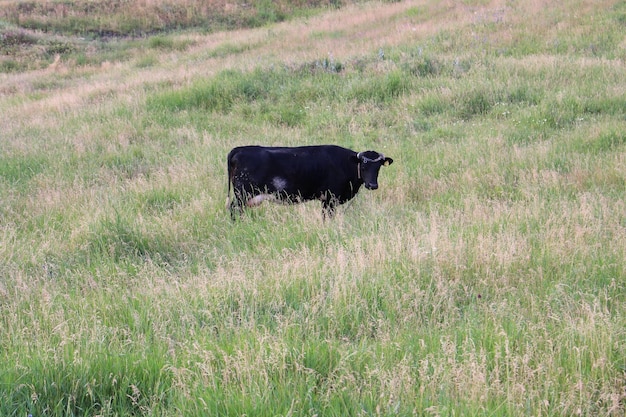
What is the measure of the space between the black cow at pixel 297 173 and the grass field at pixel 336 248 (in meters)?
0.27

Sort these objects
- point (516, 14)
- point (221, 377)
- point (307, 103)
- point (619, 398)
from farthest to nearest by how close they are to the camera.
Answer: point (516, 14)
point (307, 103)
point (221, 377)
point (619, 398)

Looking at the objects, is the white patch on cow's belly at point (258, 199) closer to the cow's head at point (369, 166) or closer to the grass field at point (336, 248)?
the grass field at point (336, 248)

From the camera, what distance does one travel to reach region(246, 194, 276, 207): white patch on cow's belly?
25.3 feet

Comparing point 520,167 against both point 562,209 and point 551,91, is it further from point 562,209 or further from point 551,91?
point 551,91

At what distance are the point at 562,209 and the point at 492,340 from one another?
10.2 ft

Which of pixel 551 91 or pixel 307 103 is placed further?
pixel 307 103

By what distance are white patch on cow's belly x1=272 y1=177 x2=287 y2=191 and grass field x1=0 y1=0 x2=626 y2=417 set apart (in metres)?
0.36

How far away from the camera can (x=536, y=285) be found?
15.6ft

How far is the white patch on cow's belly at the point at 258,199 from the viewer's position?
7.70m

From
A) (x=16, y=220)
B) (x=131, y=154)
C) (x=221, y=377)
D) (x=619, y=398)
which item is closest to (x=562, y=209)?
(x=619, y=398)

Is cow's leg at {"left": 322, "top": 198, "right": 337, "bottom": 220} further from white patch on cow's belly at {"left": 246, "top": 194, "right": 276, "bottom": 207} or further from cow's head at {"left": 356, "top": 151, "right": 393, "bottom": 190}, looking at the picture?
white patch on cow's belly at {"left": 246, "top": 194, "right": 276, "bottom": 207}

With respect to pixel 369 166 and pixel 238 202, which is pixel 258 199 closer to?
pixel 238 202

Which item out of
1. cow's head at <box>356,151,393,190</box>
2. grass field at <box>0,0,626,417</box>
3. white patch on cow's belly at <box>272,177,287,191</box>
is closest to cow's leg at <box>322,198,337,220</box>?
grass field at <box>0,0,626,417</box>

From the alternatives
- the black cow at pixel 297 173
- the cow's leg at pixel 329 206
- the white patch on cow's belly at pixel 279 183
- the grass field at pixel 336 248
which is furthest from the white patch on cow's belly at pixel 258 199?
the cow's leg at pixel 329 206
